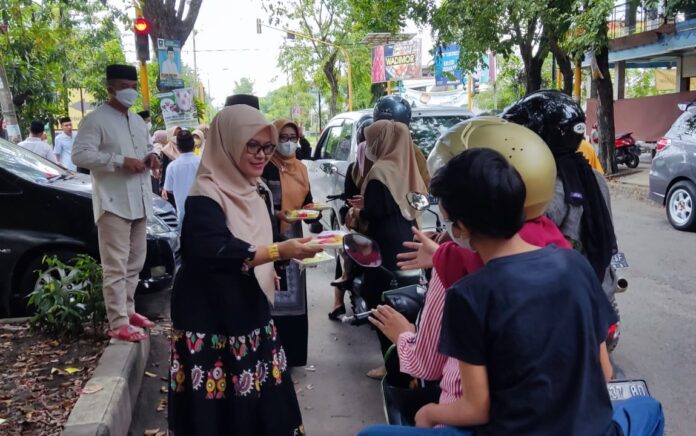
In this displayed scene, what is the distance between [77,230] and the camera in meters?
5.32

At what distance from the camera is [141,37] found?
831 cm

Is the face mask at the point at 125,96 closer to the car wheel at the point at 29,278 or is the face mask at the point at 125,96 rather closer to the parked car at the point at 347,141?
the car wheel at the point at 29,278

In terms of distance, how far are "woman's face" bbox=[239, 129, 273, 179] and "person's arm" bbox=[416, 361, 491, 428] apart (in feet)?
4.77

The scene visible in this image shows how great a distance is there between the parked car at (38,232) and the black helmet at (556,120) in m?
3.78

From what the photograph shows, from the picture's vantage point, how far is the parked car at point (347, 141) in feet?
22.5

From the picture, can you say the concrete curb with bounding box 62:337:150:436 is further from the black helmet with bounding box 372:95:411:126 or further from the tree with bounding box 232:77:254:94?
the tree with bounding box 232:77:254:94

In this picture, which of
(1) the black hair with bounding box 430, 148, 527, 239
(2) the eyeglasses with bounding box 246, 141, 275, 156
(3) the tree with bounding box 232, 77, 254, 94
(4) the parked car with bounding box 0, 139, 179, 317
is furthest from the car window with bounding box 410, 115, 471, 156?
(3) the tree with bounding box 232, 77, 254, 94

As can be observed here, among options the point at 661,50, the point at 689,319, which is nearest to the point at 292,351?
the point at 689,319

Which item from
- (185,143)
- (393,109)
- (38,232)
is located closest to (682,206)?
(393,109)

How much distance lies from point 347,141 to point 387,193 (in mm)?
3824

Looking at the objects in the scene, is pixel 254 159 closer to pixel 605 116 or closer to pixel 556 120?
pixel 556 120

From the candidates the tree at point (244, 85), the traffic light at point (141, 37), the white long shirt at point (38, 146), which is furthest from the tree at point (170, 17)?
the tree at point (244, 85)

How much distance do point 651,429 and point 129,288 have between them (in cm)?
382

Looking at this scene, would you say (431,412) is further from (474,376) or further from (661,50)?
(661,50)
